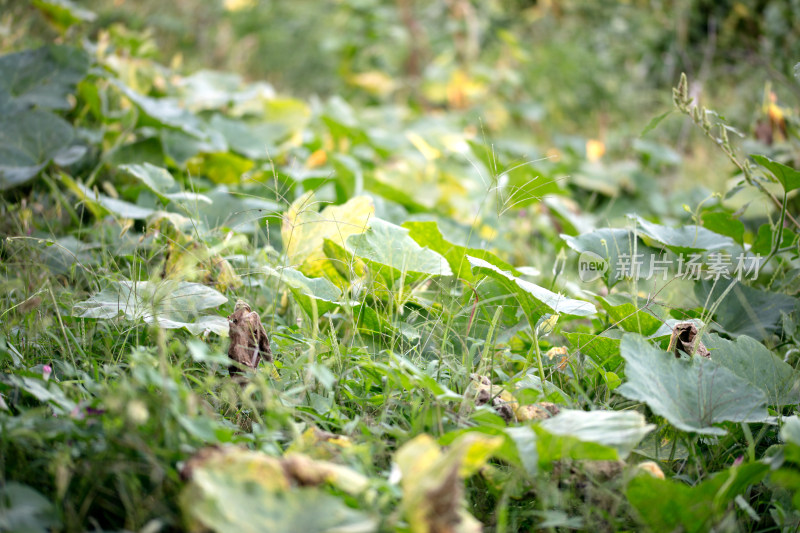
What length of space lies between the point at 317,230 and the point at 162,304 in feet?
1.19

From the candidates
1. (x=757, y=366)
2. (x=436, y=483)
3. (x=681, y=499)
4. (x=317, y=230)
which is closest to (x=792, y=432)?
(x=681, y=499)

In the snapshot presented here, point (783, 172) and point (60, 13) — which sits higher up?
point (60, 13)

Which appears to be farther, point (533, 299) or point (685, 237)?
point (685, 237)

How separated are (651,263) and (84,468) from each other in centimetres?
105

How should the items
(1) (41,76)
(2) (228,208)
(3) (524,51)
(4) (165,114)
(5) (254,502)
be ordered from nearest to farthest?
(5) (254,502) < (2) (228,208) < (1) (41,76) < (4) (165,114) < (3) (524,51)

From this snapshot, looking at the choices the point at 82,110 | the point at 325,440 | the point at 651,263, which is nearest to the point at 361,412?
the point at 325,440

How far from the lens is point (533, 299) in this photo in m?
1.02

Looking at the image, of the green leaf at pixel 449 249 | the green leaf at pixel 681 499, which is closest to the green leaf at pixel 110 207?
the green leaf at pixel 449 249

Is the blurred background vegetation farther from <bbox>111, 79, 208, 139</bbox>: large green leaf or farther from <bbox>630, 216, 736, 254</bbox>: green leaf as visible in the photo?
<bbox>630, 216, 736, 254</bbox>: green leaf

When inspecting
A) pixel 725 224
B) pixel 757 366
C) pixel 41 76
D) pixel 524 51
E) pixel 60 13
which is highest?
pixel 60 13

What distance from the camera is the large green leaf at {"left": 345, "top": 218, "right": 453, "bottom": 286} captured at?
109cm

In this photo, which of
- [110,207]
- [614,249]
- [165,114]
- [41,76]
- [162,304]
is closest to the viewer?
[162,304]

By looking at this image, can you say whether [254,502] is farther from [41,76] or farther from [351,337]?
[41,76]

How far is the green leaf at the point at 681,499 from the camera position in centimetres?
72
